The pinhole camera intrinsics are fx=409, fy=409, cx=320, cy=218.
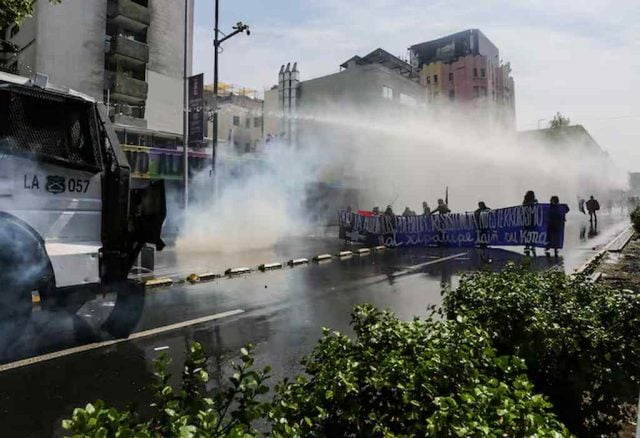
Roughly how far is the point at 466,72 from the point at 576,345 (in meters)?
69.9

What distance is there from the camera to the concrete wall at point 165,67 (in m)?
32.8

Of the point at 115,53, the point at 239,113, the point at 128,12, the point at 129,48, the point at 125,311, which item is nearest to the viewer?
the point at 125,311

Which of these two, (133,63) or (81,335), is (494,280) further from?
(133,63)

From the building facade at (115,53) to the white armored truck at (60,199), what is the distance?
2527 cm

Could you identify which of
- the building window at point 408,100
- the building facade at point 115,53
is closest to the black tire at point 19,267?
the building facade at point 115,53

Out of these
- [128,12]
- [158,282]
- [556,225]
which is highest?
[128,12]

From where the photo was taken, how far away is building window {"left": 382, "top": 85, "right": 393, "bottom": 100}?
138 ft

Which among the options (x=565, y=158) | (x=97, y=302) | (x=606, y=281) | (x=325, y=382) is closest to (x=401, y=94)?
(x=565, y=158)

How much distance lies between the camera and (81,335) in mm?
5285

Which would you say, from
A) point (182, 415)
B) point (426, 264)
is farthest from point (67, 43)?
point (182, 415)

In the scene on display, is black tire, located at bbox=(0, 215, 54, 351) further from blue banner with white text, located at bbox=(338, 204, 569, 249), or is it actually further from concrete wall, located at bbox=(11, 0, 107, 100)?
concrete wall, located at bbox=(11, 0, 107, 100)

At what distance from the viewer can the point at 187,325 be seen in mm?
5836

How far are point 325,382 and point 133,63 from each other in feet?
116

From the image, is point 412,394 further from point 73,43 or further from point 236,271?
point 73,43
